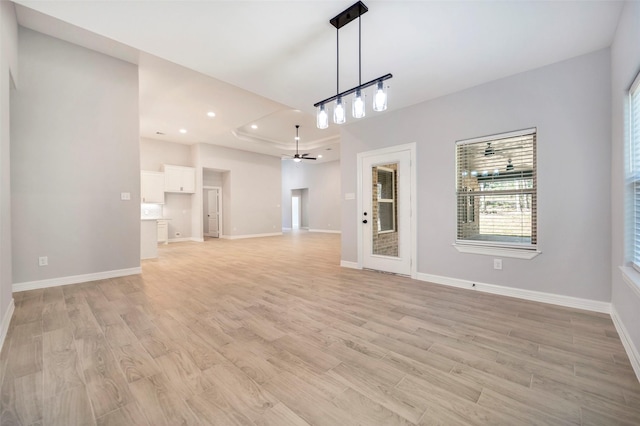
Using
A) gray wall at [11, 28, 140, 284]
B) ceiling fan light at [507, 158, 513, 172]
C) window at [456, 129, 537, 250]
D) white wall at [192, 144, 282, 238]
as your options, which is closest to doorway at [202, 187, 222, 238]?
white wall at [192, 144, 282, 238]

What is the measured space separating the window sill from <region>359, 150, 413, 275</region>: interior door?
2.57 feet

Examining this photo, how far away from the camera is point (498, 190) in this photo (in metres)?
3.39

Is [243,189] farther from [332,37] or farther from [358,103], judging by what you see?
[358,103]

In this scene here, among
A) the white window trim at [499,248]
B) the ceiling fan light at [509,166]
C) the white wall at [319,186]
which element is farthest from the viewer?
the white wall at [319,186]

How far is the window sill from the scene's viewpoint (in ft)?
10.3

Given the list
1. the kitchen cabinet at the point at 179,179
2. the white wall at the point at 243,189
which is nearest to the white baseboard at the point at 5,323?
the kitchen cabinet at the point at 179,179

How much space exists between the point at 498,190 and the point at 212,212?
9.82 m

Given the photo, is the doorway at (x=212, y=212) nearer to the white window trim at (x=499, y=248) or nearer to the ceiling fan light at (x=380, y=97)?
the white window trim at (x=499, y=248)

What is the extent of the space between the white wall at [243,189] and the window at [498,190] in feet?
26.1

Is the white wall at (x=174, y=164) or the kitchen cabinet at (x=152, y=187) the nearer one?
the kitchen cabinet at (x=152, y=187)

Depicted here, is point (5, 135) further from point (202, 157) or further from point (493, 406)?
point (202, 157)

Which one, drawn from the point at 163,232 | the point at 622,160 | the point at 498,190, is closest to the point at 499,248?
the point at 498,190

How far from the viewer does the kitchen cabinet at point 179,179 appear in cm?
830

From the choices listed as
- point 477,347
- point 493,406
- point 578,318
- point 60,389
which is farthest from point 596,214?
point 60,389
